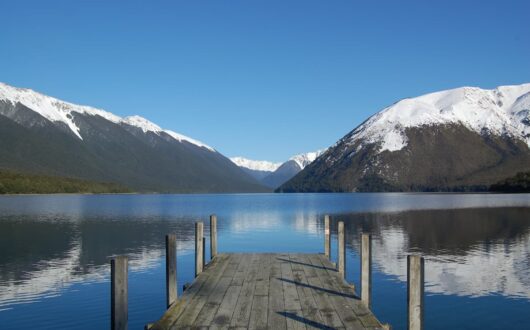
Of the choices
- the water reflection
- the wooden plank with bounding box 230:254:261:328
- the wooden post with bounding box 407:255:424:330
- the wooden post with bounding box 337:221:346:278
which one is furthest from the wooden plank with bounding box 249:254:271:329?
the water reflection

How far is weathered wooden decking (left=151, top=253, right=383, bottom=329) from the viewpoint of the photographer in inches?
563

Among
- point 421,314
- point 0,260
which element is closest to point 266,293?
point 421,314

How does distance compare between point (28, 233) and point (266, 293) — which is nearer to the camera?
point (266, 293)

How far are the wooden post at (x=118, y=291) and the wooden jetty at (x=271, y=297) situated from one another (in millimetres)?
23

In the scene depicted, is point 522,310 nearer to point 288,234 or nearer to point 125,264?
point 125,264

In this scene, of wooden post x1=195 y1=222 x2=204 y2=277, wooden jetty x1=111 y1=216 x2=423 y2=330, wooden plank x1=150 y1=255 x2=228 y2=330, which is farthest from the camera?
wooden post x1=195 y1=222 x2=204 y2=277

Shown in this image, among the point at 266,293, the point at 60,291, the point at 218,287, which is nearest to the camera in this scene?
the point at 266,293

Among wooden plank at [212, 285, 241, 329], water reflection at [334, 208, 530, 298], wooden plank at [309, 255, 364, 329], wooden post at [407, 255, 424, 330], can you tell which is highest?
wooden post at [407, 255, 424, 330]

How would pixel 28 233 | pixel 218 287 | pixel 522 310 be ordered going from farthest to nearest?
pixel 28 233, pixel 522 310, pixel 218 287

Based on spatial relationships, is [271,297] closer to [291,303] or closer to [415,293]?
[291,303]

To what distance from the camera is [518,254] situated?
39094 mm

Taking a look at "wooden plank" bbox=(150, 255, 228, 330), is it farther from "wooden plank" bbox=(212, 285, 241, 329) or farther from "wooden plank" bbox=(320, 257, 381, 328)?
"wooden plank" bbox=(320, 257, 381, 328)

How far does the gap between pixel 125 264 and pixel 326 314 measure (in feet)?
18.8

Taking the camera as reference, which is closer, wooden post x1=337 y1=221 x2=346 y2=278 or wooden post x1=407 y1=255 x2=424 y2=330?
wooden post x1=407 y1=255 x2=424 y2=330
